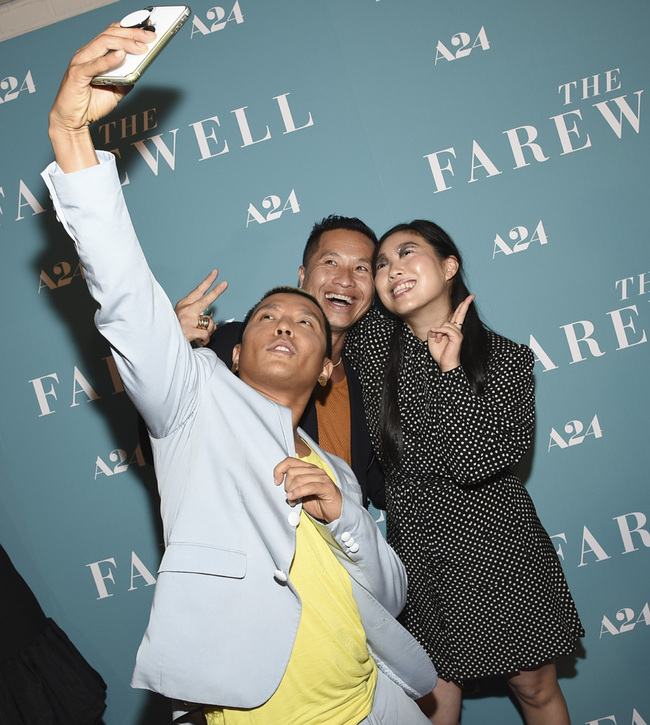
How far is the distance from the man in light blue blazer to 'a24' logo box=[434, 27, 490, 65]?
4.41ft

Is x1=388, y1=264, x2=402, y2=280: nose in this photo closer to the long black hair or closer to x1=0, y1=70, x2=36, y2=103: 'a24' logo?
the long black hair

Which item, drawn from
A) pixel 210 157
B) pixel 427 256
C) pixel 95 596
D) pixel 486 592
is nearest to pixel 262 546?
pixel 486 592

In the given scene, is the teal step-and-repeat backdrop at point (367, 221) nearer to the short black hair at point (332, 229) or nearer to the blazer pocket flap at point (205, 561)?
the short black hair at point (332, 229)

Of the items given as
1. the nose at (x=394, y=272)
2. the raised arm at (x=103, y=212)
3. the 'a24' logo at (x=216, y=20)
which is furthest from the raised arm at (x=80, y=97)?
the 'a24' logo at (x=216, y=20)

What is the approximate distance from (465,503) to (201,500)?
0.75 metres

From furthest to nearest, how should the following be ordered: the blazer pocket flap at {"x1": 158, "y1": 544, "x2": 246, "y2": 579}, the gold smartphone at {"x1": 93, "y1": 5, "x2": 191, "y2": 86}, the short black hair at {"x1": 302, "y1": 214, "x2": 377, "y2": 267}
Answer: the short black hair at {"x1": 302, "y1": 214, "x2": 377, "y2": 267} → the blazer pocket flap at {"x1": 158, "y1": 544, "x2": 246, "y2": 579} → the gold smartphone at {"x1": 93, "y1": 5, "x2": 191, "y2": 86}

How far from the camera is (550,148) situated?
2107 mm

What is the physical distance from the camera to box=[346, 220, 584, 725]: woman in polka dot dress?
1.62m

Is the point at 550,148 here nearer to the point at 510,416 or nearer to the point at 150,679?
the point at 510,416

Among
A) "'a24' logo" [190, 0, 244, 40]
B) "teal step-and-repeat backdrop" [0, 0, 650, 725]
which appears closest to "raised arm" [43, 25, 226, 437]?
"teal step-and-repeat backdrop" [0, 0, 650, 725]

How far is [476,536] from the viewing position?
1.66 meters

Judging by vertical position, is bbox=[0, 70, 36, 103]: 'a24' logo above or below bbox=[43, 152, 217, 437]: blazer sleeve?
above

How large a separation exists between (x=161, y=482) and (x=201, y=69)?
1.46 m

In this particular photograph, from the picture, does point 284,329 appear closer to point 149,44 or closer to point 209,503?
point 209,503
